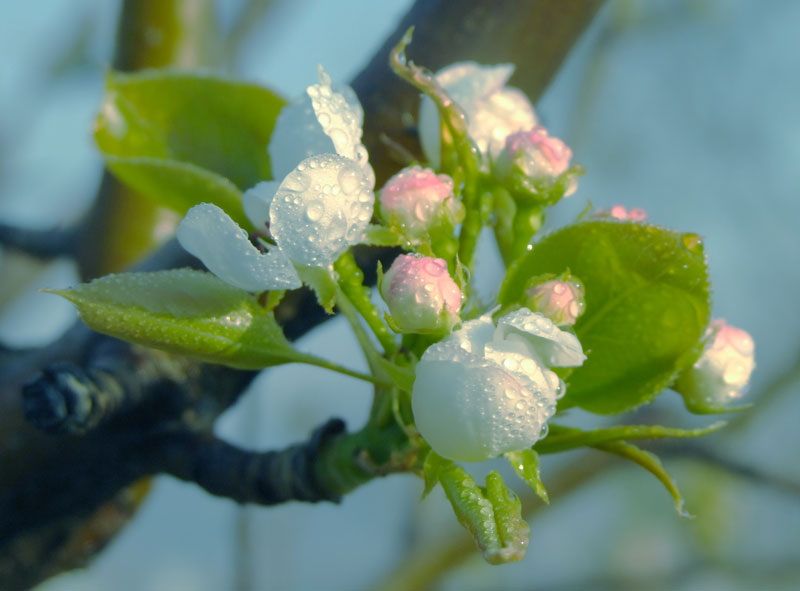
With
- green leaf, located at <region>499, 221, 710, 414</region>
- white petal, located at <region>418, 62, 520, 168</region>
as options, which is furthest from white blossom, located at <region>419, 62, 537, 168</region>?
green leaf, located at <region>499, 221, 710, 414</region>

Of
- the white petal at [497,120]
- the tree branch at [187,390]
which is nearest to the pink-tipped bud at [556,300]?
the white petal at [497,120]

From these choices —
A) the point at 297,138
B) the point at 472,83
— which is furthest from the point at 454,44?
the point at 297,138

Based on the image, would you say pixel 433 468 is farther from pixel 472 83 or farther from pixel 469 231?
pixel 472 83

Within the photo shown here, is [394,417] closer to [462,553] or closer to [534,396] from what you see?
[534,396]

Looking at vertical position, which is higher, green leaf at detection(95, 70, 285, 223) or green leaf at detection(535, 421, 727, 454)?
green leaf at detection(535, 421, 727, 454)

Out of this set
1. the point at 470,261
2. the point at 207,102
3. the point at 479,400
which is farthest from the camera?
the point at 207,102

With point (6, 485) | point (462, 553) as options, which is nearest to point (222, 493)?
point (6, 485)

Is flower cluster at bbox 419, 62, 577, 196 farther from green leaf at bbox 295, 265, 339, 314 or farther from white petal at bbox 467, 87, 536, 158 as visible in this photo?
green leaf at bbox 295, 265, 339, 314
